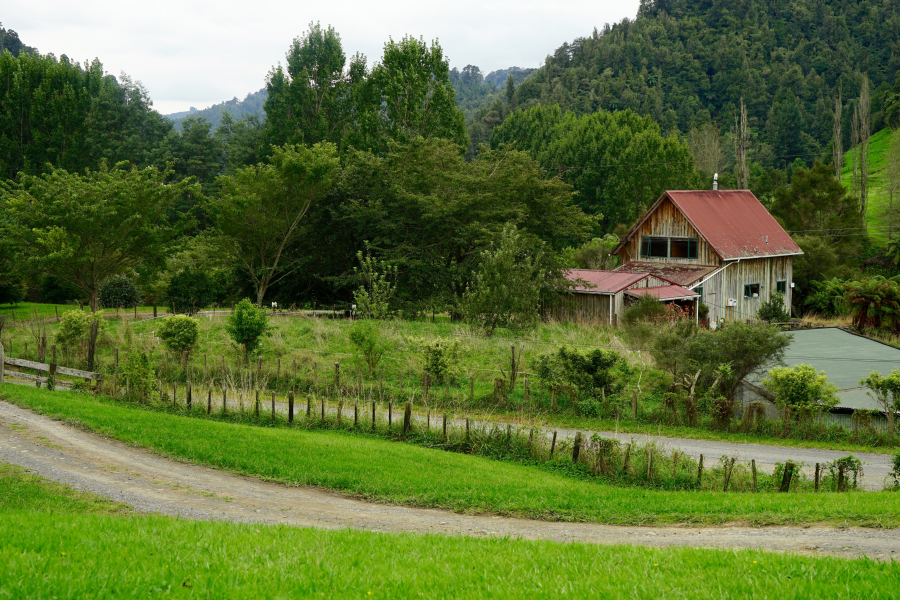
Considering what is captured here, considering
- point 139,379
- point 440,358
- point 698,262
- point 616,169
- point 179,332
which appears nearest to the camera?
point 139,379

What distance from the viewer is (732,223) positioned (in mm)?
44312

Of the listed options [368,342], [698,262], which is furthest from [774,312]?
[368,342]

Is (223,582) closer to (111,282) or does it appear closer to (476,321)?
(476,321)

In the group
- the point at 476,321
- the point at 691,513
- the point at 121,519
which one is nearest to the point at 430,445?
the point at 691,513

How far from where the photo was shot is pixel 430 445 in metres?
18.1

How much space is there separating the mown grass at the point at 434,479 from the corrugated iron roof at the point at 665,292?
2156cm

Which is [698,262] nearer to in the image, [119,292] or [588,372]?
[588,372]

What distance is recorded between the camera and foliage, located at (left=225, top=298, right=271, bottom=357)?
24562mm

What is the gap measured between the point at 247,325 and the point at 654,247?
28.6 m

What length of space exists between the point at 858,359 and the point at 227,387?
865 inches

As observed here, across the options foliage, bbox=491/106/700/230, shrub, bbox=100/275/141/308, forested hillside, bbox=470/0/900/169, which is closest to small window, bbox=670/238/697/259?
foliage, bbox=491/106/700/230

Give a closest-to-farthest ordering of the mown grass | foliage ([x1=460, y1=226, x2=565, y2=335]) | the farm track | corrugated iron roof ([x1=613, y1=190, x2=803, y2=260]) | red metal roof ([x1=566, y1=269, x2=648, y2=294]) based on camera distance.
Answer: the farm track, the mown grass, foliage ([x1=460, y1=226, x2=565, y2=335]), red metal roof ([x1=566, y1=269, x2=648, y2=294]), corrugated iron roof ([x1=613, y1=190, x2=803, y2=260])

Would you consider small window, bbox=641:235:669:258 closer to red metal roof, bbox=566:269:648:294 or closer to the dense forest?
the dense forest

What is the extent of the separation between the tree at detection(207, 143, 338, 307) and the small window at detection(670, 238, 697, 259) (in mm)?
20523
